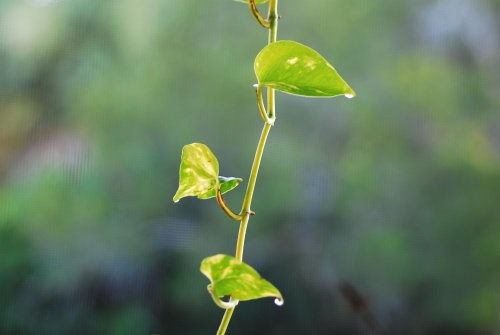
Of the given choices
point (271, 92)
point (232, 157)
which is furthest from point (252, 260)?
point (271, 92)

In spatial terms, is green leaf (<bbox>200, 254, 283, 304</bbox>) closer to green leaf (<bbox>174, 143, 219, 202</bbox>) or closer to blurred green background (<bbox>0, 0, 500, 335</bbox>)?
green leaf (<bbox>174, 143, 219, 202</bbox>)

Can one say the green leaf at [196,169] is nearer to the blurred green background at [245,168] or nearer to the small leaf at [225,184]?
the small leaf at [225,184]

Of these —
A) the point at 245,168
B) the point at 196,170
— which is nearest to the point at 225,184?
the point at 196,170

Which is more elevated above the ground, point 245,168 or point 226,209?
point 226,209

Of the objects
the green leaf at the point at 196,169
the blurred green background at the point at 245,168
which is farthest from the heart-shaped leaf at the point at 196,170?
the blurred green background at the point at 245,168

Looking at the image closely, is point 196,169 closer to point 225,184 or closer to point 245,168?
point 225,184

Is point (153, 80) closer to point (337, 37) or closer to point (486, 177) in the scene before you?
point (337, 37)
